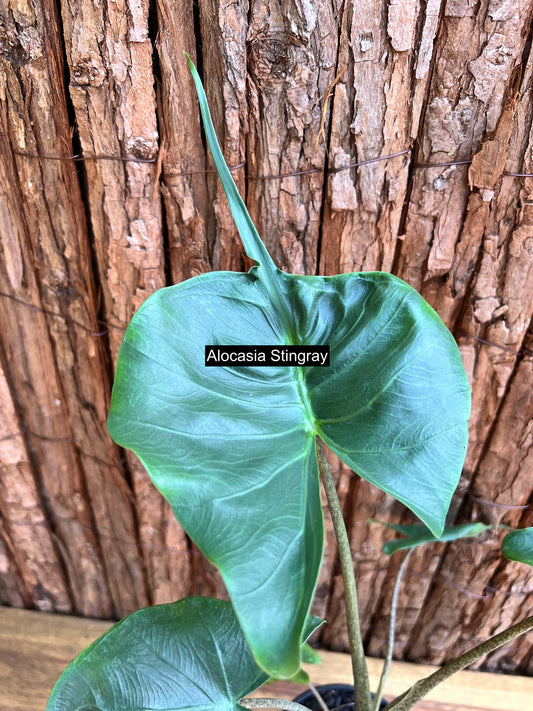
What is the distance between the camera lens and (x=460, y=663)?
2.27 feet

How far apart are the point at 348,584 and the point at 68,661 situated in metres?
0.86

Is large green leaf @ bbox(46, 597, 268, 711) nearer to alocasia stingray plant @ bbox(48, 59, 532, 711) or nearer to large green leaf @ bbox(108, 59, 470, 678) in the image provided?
alocasia stingray plant @ bbox(48, 59, 532, 711)

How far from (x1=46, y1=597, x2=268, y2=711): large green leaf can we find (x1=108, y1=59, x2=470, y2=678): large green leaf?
0.76 feet

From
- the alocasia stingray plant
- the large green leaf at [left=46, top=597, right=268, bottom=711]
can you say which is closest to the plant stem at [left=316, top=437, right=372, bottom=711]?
the alocasia stingray plant

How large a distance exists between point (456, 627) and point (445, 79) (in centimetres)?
109

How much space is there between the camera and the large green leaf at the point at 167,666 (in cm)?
64

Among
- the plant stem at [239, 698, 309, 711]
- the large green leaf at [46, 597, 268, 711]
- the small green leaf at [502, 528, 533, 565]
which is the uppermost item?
the small green leaf at [502, 528, 533, 565]

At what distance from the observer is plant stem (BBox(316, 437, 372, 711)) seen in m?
0.65

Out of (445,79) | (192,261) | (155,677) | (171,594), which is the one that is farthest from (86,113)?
(171,594)

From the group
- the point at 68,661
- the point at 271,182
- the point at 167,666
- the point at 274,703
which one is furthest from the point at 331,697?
the point at 271,182

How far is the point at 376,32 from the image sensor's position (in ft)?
2.36

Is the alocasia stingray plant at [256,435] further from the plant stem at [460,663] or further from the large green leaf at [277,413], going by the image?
the plant stem at [460,663]

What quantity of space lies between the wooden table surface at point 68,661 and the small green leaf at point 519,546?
26.2 inches

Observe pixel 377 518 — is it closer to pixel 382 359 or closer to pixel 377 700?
pixel 377 700
